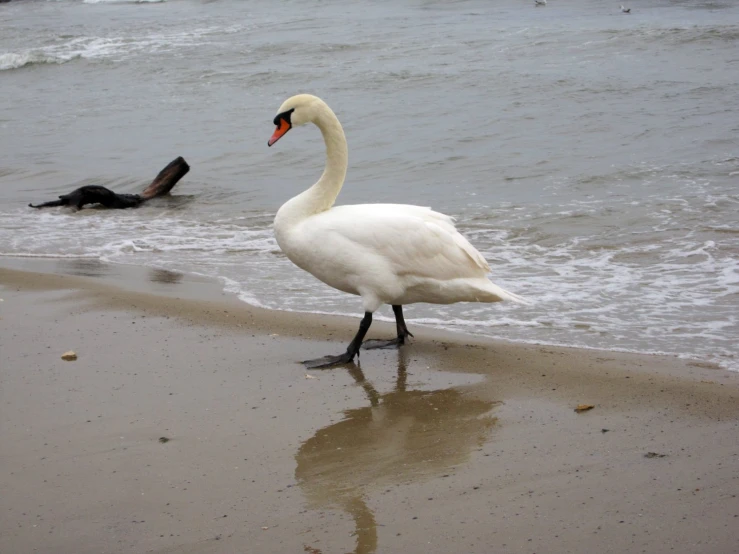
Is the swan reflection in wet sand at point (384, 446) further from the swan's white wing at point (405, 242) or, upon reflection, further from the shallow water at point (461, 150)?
the shallow water at point (461, 150)

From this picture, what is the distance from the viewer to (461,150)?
44.1 ft

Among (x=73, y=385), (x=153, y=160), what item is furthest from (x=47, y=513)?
(x=153, y=160)

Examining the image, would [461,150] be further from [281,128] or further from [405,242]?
[405,242]

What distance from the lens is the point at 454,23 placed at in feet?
87.8

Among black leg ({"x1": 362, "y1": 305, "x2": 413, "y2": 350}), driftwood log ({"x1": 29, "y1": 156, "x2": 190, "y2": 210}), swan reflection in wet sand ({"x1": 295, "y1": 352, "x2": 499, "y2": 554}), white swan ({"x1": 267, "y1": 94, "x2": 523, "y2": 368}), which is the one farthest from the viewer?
driftwood log ({"x1": 29, "y1": 156, "x2": 190, "y2": 210})

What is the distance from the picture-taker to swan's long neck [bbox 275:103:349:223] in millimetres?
5867

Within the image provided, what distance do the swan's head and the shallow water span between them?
4.66ft

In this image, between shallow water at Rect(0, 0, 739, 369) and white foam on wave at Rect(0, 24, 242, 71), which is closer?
shallow water at Rect(0, 0, 739, 369)

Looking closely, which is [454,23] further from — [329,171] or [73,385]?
[73,385]

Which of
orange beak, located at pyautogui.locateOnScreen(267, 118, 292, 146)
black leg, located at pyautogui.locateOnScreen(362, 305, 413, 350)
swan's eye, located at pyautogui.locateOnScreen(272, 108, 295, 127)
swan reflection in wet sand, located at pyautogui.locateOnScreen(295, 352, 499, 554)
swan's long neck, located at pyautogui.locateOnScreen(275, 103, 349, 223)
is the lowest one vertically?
black leg, located at pyautogui.locateOnScreen(362, 305, 413, 350)

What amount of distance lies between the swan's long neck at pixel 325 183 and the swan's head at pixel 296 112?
3 cm

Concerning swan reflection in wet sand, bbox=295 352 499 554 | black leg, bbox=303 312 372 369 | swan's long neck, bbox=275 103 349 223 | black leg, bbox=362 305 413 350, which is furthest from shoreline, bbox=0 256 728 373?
swan reflection in wet sand, bbox=295 352 499 554

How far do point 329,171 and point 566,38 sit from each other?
1756 cm

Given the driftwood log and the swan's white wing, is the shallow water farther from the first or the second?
the swan's white wing
